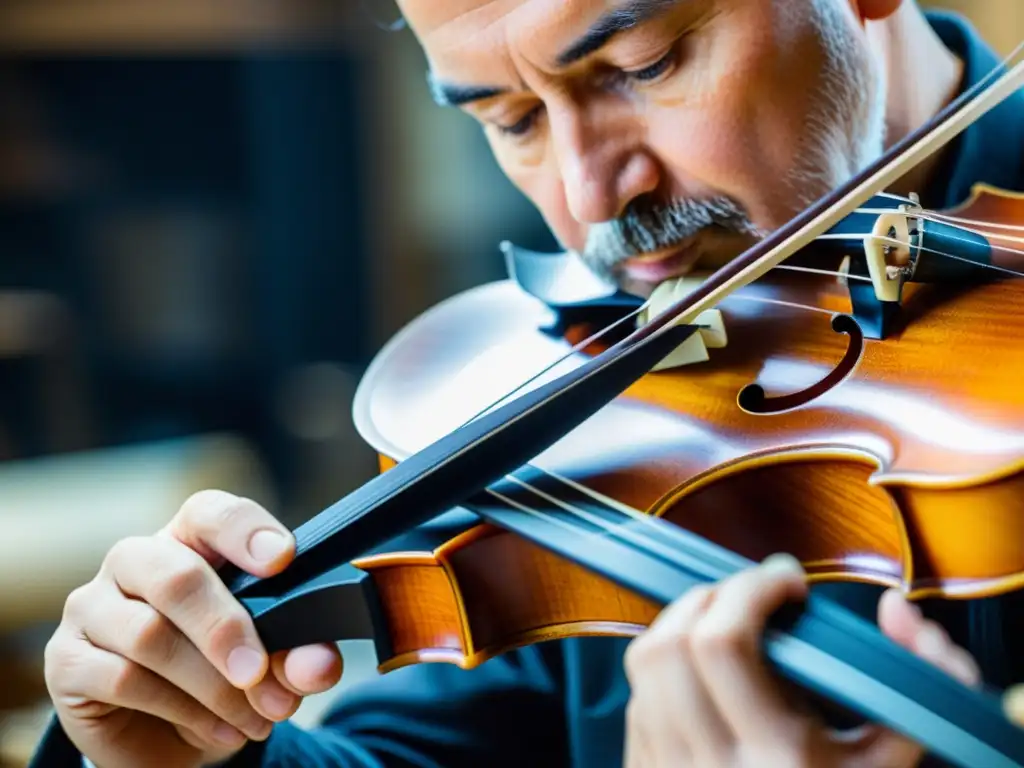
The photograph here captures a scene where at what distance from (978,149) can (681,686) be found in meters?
0.41

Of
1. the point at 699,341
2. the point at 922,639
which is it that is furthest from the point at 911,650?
the point at 699,341

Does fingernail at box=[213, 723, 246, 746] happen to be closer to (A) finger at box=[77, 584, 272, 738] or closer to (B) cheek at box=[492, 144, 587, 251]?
(A) finger at box=[77, 584, 272, 738]

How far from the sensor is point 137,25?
0.99 metres

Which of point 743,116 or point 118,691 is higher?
point 743,116

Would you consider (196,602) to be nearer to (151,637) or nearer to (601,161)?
(151,637)

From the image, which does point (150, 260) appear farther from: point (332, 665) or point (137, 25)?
point (332, 665)

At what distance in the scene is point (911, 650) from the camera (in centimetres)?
30

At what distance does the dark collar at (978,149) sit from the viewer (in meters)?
0.56

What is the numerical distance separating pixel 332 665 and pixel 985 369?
0.29 meters

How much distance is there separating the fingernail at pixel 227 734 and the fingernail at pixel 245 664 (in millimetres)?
80

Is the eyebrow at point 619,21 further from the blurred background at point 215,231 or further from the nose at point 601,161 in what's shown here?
the blurred background at point 215,231

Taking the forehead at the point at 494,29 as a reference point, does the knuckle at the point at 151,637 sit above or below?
below

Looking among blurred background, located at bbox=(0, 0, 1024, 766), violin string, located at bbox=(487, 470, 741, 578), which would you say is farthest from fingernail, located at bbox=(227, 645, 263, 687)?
blurred background, located at bbox=(0, 0, 1024, 766)

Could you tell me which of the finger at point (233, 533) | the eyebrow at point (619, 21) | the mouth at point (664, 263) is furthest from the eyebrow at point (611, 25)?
the finger at point (233, 533)
